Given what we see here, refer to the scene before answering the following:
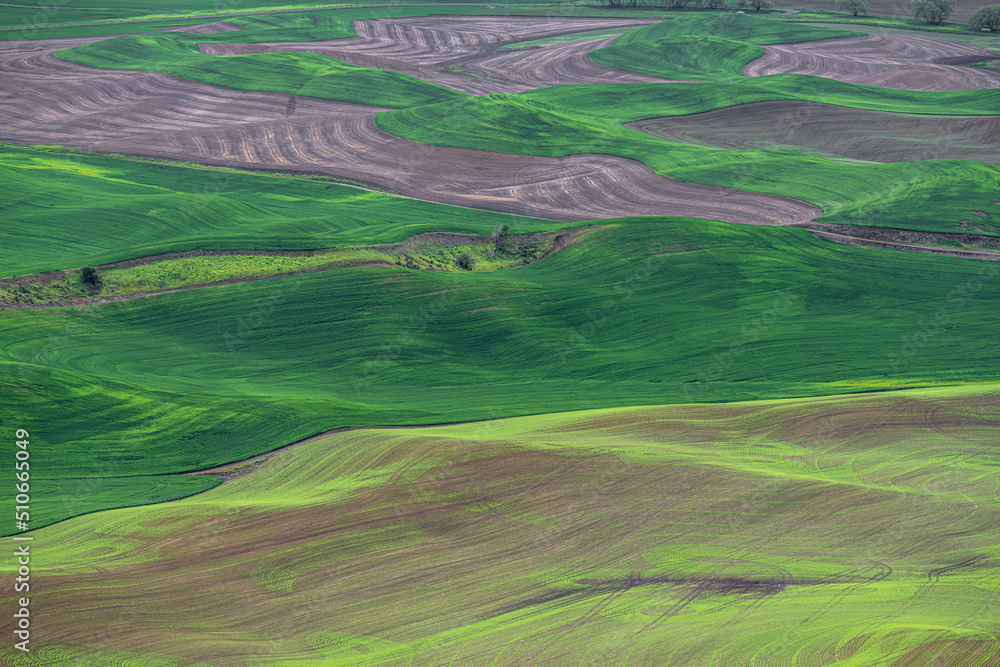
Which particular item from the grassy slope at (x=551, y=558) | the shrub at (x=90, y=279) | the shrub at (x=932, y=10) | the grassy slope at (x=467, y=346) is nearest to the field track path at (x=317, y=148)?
the grassy slope at (x=467, y=346)

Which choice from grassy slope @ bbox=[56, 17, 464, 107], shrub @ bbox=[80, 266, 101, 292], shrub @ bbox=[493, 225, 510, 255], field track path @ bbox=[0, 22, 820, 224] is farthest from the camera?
grassy slope @ bbox=[56, 17, 464, 107]

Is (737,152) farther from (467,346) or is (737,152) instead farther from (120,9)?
(120,9)

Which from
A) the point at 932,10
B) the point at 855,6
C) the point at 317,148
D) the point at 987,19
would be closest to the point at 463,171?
the point at 317,148

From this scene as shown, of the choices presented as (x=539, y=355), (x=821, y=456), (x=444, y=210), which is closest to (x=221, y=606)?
(x=821, y=456)

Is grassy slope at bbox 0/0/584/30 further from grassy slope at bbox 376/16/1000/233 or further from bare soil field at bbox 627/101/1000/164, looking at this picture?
bare soil field at bbox 627/101/1000/164

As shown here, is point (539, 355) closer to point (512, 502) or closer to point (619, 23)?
point (512, 502)

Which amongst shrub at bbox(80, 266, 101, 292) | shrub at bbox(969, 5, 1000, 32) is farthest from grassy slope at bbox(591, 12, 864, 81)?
shrub at bbox(80, 266, 101, 292)

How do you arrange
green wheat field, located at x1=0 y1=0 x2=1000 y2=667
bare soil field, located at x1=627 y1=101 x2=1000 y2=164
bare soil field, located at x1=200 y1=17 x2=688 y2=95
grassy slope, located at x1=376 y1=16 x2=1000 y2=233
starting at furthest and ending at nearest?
1. bare soil field, located at x1=200 y1=17 x2=688 y2=95
2. bare soil field, located at x1=627 y1=101 x2=1000 y2=164
3. grassy slope, located at x1=376 y1=16 x2=1000 y2=233
4. green wheat field, located at x1=0 y1=0 x2=1000 y2=667

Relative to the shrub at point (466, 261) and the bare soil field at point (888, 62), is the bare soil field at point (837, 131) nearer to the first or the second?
the bare soil field at point (888, 62)
